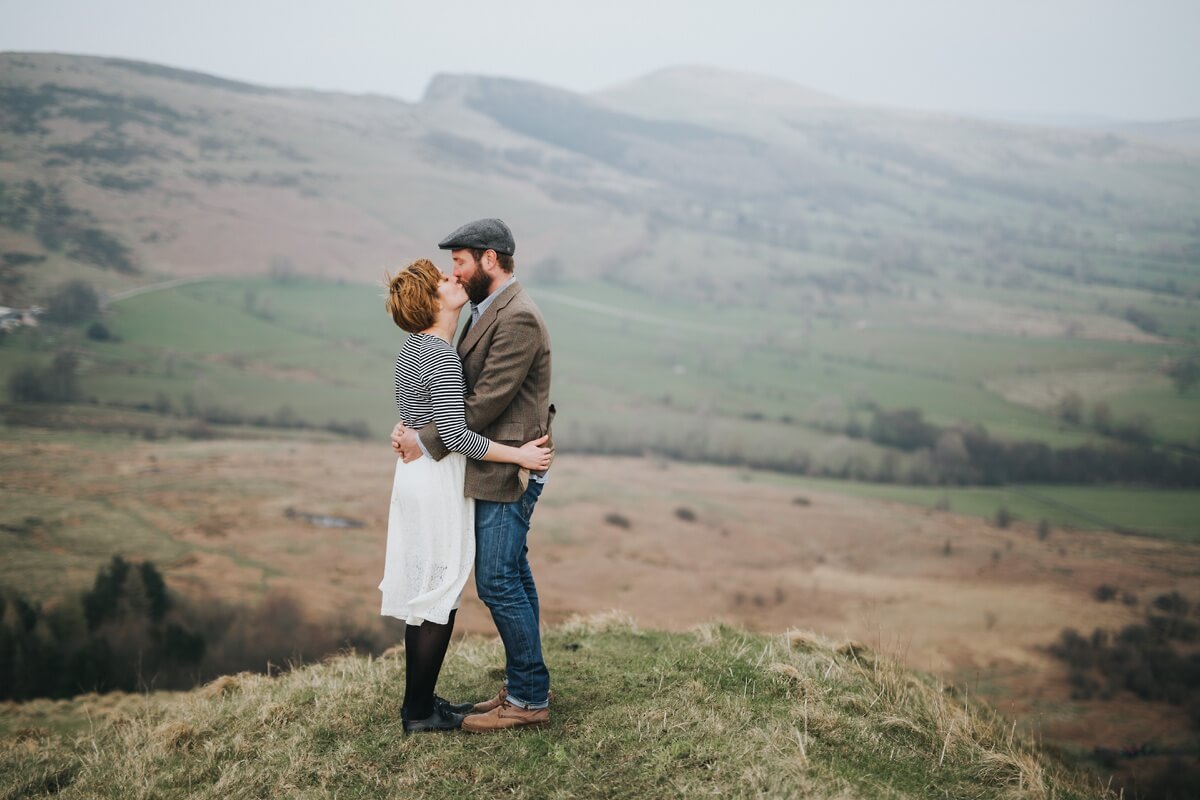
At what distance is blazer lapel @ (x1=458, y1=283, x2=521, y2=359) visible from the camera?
452 centimetres

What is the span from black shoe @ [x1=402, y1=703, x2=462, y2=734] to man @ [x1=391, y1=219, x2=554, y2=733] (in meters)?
0.57

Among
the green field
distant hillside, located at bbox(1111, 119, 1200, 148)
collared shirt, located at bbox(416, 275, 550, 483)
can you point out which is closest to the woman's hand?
collared shirt, located at bbox(416, 275, 550, 483)

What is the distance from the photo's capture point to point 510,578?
4637mm

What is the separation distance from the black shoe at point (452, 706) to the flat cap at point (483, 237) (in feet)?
9.03

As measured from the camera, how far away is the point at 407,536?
465 cm

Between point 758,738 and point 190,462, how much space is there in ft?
79.3

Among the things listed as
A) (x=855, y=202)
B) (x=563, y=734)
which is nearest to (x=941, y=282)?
(x=855, y=202)

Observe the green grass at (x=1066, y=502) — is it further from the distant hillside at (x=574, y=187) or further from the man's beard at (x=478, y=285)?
the man's beard at (x=478, y=285)

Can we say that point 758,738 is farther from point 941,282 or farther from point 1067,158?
point 1067,158

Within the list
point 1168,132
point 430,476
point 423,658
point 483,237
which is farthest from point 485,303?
point 1168,132

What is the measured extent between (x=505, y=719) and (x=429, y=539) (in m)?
1.20

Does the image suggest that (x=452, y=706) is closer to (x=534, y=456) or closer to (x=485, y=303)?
(x=534, y=456)

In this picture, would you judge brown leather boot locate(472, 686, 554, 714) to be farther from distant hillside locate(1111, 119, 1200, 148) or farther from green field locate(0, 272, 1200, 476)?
distant hillside locate(1111, 119, 1200, 148)

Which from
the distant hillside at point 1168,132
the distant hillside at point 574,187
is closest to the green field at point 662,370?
the distant hillside at point 574,187
